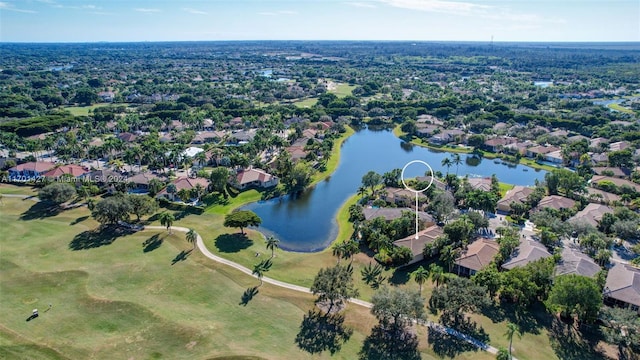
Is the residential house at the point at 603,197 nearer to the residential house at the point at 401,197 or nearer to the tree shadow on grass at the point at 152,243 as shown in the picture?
the residential house at the point at 401,197

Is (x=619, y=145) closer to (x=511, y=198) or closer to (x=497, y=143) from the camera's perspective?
(x=497, y=143)

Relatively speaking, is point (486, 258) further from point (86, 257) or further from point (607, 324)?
point (86, 257)

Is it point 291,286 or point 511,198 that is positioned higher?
point 511,198

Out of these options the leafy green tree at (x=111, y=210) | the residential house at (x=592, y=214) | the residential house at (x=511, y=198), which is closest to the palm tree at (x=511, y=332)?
the residential house at (x=592, y=214)

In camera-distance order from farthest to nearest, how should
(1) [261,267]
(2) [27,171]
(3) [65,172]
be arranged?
(2) [27,171] → (3) [65,172] → (1) [261,267]

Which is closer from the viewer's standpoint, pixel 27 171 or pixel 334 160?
pixel 27 171

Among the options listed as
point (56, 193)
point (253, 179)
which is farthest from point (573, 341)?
point (56, 193)

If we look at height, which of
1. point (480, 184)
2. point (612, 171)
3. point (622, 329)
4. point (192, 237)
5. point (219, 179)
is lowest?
point (622, 329)
